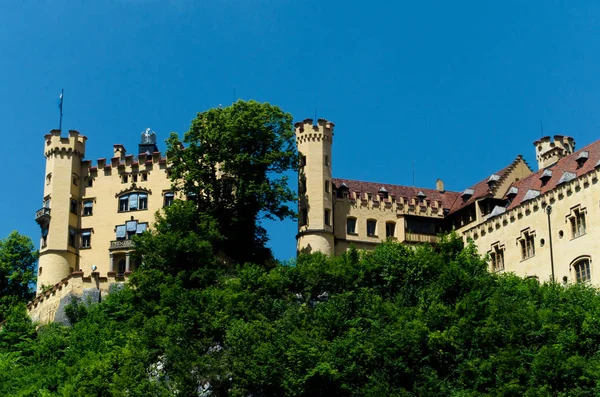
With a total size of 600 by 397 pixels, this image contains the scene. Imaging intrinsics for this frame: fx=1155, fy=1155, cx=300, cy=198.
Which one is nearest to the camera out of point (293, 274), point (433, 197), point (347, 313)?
point (347, 313)

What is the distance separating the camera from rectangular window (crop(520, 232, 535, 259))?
2913 inches

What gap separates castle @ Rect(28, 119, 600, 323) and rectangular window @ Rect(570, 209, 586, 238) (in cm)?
575

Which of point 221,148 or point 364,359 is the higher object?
point 221,148

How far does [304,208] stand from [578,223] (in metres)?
21.0

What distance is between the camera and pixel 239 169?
80.4 meters

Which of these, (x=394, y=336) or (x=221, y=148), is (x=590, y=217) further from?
(x=221, y=148)

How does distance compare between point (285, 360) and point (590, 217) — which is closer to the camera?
point (285, 360)

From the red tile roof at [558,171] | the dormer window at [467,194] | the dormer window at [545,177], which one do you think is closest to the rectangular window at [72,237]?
the dormer window at [467,194]

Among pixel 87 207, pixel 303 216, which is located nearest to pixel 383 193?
pixel 303 216

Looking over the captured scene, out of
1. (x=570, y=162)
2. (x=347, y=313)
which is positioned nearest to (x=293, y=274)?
(x=347, y=313)

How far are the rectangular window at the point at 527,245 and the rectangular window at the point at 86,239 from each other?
31.5m

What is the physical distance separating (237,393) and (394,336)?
8.30 m

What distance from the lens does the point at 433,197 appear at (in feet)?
294

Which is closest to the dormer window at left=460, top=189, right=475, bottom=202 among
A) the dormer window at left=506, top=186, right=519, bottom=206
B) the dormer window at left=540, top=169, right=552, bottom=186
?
the dormer window at left=506, top=186, right=519, bottom=206
